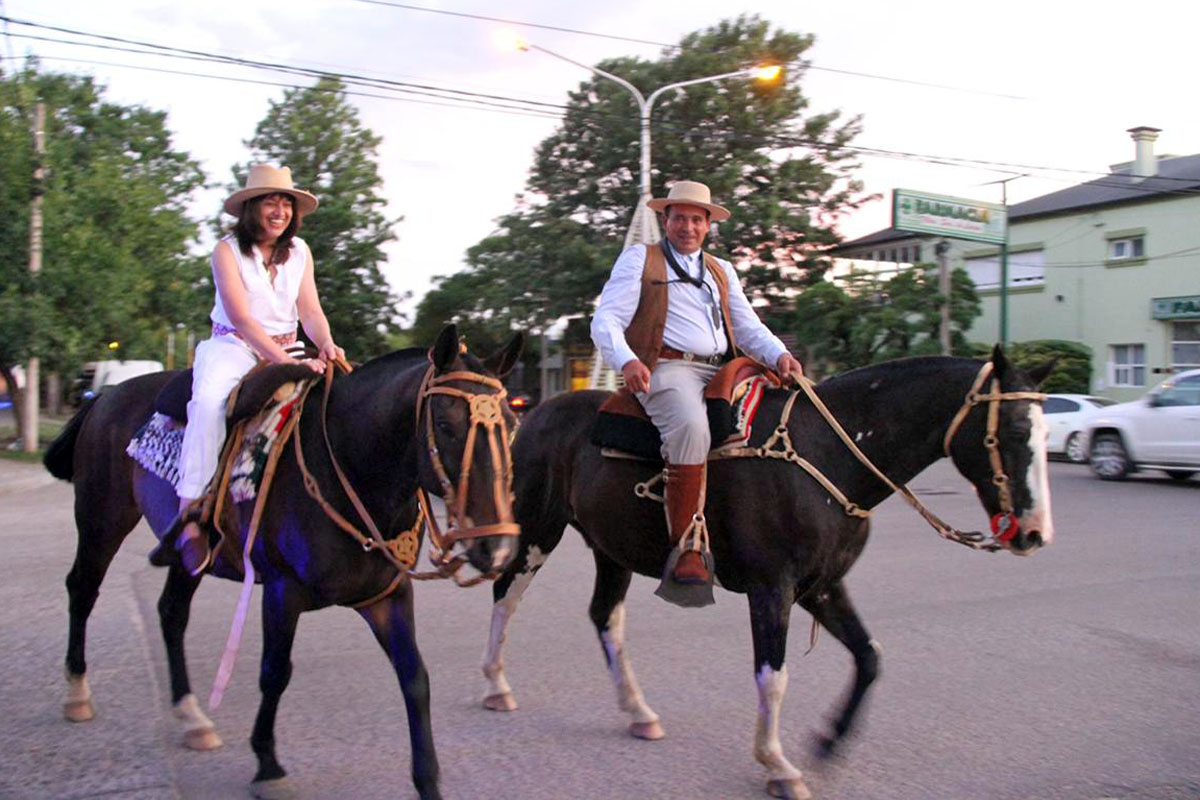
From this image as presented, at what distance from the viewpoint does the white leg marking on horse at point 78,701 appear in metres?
4.81

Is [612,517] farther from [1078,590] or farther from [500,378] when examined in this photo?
[1078,590]

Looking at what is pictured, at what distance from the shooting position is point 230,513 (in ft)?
13.7

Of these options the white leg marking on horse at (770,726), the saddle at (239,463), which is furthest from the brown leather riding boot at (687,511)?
the saddle at (239,463)

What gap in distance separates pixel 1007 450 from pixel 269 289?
320 cm

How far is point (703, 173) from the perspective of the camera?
30.8 meters

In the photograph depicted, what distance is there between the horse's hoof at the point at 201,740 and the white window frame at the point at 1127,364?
2982 cm

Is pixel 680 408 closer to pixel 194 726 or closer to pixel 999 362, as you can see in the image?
pixel 999 362

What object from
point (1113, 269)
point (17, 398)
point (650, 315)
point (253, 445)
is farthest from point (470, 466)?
point (1113, 269)

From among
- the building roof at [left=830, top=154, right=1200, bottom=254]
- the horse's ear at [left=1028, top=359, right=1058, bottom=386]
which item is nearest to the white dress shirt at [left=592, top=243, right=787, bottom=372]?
the horse's ear at [left=1028, top=359, right=1058, bottom=386]

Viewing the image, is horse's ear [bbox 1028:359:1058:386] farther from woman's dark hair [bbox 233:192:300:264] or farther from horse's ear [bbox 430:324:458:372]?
woman's dark hair [bbox 233:192:300:264]

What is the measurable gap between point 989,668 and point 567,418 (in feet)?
9.36

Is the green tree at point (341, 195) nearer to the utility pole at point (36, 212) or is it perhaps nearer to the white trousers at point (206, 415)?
the utility pole at point (36, 212)

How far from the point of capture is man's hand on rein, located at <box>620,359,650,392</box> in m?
4.42

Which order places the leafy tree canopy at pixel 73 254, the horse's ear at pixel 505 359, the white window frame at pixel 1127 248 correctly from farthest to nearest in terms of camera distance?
1. the white window frame at pixel 1127 248
2. the leafy tree canopy at pixel 73 254
3. the horse's ear at pixel 505 359
